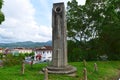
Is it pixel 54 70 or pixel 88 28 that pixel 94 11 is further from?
pixel 54 70

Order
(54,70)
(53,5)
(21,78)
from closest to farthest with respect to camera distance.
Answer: (21,78) < (54,70) < (53,5)

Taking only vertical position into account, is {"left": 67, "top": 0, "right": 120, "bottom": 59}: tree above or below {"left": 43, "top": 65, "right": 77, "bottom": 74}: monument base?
above

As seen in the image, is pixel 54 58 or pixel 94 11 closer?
pixel 54 58

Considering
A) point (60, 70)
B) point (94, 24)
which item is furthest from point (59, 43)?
point (94, 24)

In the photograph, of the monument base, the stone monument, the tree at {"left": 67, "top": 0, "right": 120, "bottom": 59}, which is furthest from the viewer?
the tree at {"left": 67, "top": 0, "right": 120, "bottom": 59}

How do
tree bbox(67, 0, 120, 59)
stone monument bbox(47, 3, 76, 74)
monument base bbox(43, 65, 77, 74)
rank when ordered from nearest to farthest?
monument base bbox(43, 65, 77, 74), stone monument bbox(47, 3, 76, 74), tree bbox(67, 0, 120, 59)

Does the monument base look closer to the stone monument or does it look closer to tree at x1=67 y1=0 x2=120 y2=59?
the stone monument

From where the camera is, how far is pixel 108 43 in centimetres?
3825

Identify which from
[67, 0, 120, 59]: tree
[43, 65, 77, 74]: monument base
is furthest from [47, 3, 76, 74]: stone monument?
[67, 0, 120, 59]: tree

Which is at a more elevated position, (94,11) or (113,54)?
(94,11)

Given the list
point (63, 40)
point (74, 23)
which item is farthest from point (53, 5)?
point (74, 23)

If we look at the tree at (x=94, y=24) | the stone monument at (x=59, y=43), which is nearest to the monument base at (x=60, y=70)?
the stone monument at (x=59, y=43)

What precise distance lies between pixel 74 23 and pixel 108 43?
6.64 metres

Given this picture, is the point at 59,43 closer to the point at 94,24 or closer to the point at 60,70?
the point at 60,70
